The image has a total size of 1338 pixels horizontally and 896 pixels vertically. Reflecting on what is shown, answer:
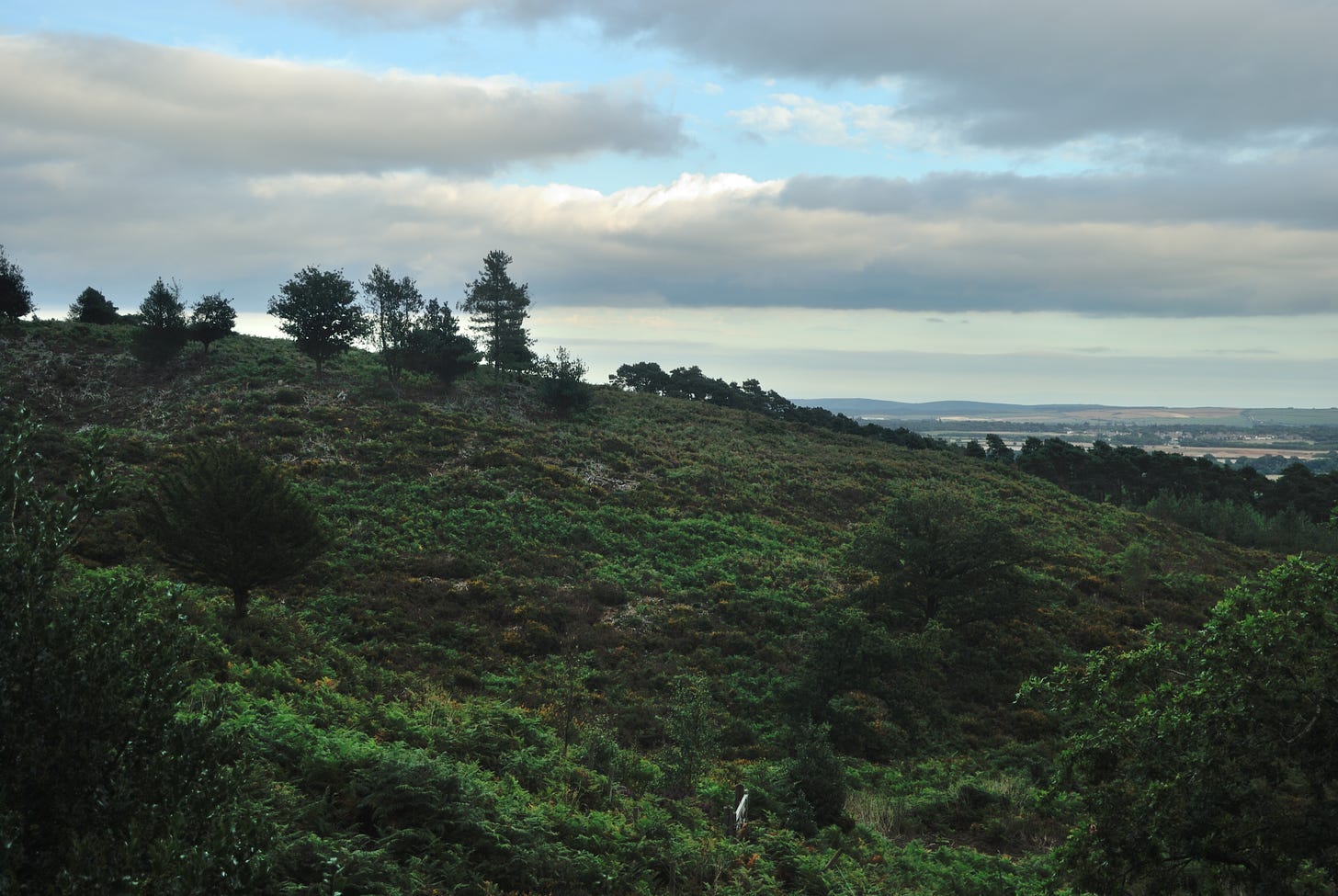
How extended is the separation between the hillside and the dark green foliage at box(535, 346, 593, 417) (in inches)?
132

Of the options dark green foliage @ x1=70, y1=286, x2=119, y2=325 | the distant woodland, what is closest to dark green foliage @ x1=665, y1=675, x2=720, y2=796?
the distant woodland

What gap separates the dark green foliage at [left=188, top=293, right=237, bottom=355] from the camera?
47.0 meters

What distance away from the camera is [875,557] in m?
26.4

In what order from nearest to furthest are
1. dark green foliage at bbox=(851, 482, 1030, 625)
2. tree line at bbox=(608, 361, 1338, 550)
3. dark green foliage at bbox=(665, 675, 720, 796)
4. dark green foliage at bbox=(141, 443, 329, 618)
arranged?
1. dark green foliage at bbox=(665, 675, 720, 796)
2. dark green foliage at bbox=(141, 443, 329, 618)
3. dark green foliage at bbox=(851, 482, 1030, 625)
4. tree line at bbox=(608, 361, 1338, 550)

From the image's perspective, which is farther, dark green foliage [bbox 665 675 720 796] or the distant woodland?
dark green foliage [bbox 665 675 720 796]

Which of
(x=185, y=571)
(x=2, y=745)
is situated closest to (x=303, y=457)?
(x=185, y=571)

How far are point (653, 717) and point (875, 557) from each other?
11.4 meters

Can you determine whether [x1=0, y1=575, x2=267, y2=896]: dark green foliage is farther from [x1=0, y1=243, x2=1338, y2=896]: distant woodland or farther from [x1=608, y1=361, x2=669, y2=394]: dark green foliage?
[x1=608, y1=361, x2=669, y2=394]: dark green foliage

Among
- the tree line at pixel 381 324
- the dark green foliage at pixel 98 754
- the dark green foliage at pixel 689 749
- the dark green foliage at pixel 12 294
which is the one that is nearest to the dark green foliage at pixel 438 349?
the tree line at pixel 381 324

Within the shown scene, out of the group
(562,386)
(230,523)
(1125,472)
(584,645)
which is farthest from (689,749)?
(1125,472)

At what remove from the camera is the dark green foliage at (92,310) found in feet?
183

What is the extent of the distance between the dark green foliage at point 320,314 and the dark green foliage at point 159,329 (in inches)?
210

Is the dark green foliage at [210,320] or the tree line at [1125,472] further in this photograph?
the tree line at [1125,472]

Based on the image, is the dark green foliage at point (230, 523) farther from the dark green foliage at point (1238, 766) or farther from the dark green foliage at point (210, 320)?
the dark green foliage at point (210, 320)
